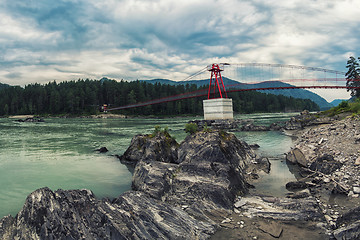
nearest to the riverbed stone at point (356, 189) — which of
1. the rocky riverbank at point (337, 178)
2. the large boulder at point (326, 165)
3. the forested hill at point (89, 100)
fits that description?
the rocky riverbank at point (337, 178)

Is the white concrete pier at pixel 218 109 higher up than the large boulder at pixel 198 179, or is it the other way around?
the white concrete pier at pixel 218 109

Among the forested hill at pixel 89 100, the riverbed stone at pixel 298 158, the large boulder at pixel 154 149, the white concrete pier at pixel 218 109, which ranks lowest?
the riverbed stone at pixel 298 158

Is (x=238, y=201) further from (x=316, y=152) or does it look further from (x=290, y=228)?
(x=316, y=152)

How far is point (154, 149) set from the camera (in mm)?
17031

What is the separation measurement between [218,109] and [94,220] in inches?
2256

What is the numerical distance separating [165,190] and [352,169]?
989 cm

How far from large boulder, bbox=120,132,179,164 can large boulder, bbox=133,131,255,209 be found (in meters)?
3.05

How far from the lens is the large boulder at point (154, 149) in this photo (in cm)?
1670

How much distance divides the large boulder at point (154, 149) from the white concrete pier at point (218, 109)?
4384cm

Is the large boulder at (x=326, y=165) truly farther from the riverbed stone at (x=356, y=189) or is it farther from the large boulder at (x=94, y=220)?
the large boulder at (x=94, y=220)

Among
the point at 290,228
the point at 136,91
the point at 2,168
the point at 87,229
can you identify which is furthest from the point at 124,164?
the point at 136,91

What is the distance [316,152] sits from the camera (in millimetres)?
16578

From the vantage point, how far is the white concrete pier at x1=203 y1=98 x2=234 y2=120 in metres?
61.9

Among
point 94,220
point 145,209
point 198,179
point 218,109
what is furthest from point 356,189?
point 218,109
